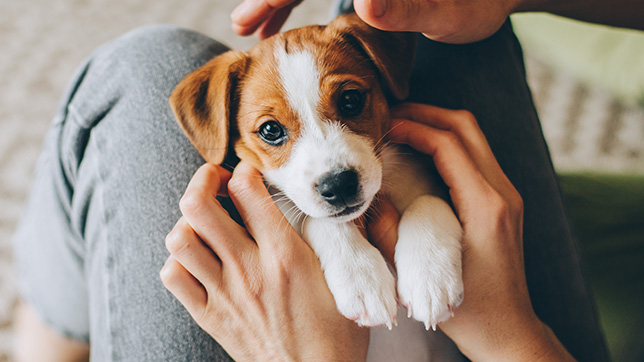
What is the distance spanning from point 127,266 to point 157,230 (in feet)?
0.47

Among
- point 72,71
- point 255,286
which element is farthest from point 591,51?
point 72,71

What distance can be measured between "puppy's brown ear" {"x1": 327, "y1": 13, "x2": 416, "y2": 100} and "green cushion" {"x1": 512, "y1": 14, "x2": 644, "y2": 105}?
204 cm

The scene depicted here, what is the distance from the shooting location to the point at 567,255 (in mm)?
1616

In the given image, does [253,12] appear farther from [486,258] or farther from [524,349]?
[524,349]

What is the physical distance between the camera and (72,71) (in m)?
3.60

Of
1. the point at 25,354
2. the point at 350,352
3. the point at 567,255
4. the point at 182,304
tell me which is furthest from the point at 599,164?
the point at 25,354

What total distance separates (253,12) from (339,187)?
2.93 ft

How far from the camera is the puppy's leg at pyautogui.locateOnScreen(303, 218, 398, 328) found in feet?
4.15

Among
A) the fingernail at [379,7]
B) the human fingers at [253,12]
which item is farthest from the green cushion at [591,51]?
the fingernail at [379,7]

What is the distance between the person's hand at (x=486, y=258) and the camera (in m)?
1.36

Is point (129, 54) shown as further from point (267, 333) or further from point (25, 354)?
point (25, 354)

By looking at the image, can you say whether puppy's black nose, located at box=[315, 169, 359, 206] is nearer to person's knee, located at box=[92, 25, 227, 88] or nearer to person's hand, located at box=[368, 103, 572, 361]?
person's hand, located at box=[368, 103, 572, 361]

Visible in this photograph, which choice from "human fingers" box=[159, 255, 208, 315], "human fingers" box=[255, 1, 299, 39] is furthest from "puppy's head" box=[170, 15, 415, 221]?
"human fingers" box=[255, 1, 299, 39]

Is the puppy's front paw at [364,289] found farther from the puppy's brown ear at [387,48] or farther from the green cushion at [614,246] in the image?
the green cushion at [614,246]
